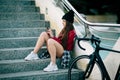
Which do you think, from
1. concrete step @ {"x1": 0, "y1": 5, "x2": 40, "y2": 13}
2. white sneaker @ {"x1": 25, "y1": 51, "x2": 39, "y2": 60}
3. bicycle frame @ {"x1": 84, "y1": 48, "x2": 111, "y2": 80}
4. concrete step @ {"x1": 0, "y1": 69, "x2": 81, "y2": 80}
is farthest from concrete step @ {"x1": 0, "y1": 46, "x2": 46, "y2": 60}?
concrete step @ {"x1": 0, "y1": 5, "x2": 40, "y2": 13}

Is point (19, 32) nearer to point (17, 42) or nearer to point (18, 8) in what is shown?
point (17, 42)

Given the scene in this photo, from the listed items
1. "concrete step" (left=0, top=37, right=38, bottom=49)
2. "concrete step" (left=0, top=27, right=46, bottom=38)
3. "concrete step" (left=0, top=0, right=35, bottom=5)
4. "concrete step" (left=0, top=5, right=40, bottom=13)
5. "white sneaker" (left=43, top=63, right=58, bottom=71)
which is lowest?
"white sneaker" (left=43, top=63, right=58, bottom=71)

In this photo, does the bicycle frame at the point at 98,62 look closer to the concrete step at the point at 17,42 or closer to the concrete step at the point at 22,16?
the concrete step at the point at 17,42

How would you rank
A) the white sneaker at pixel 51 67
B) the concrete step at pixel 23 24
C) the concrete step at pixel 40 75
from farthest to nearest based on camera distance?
the concrete step at pixel 23 24 → the white sneaker at pixel 51 67 → the concrete step at pixel 40 75

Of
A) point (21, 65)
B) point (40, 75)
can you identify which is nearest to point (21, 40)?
point (21, 65)

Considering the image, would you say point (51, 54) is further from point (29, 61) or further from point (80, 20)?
point (80, 20)

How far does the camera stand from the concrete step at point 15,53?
6277 mm

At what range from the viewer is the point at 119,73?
4996 mm

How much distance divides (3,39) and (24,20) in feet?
4.40

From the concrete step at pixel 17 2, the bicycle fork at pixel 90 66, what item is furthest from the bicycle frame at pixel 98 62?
the concrete step at pixel 17 2

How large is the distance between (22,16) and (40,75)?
9.15 feet

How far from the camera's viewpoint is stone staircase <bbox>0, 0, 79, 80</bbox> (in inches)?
230

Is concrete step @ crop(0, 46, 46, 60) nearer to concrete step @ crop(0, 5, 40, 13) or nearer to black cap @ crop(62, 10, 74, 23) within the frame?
black cap @ crop(62, 10, 74, 23)

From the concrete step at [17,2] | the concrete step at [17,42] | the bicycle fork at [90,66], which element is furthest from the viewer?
the concrete step at [17,2]
